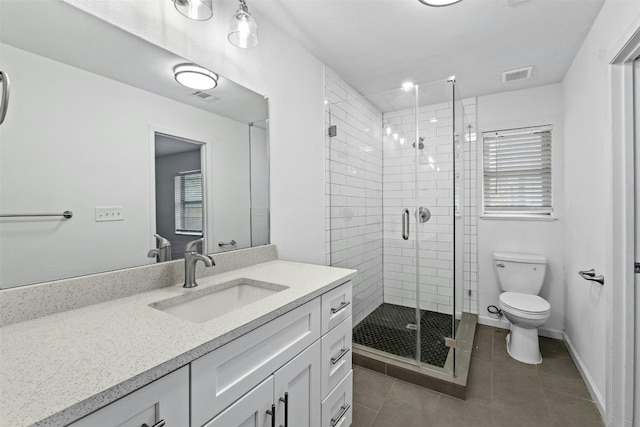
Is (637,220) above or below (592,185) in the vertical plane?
below

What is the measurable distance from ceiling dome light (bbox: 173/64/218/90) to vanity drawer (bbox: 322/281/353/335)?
121 centimetres

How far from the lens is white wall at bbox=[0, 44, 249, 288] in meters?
0.90

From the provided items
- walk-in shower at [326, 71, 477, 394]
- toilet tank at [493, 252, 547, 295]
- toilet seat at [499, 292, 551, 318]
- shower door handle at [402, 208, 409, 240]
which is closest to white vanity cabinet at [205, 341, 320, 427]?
walk-in shower at [326, 71, 477, 394]

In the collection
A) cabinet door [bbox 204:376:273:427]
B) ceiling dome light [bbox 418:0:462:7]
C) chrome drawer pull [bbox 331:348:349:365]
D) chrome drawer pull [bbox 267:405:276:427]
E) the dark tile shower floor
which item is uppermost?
ceiling dome light [bbox 418:0:462:7]

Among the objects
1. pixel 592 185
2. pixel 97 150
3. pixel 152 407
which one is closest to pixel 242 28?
pixel 97 150

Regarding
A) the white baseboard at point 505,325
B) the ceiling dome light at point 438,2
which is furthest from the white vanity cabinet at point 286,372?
the white baseboard at point 505,325

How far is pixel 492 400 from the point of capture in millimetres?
1881

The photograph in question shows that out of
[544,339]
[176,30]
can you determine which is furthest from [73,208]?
[544,339]

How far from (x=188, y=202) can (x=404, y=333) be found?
6.59 ft

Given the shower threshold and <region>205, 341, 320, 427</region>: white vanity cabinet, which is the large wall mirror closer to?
<region>205, 341, 320, 427</region>: white vanity cabinet

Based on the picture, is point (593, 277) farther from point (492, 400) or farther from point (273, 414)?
point (273, 414)

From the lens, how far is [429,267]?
2.42 meters

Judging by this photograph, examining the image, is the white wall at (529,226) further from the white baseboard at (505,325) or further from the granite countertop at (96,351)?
the granite countertop at (96,351)

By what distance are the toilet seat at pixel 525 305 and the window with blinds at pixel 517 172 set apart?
0.87 meters
